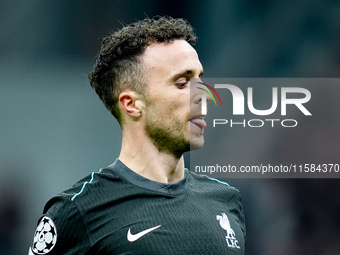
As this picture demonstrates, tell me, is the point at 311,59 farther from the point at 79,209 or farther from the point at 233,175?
the point at 79,209

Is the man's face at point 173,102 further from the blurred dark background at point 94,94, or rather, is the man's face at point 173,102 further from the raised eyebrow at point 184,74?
the blurred dark background at point 94,94

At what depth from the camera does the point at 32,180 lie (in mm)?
5148

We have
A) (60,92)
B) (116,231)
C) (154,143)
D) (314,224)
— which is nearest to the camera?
(116,231)

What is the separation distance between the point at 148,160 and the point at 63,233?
0.51 meters

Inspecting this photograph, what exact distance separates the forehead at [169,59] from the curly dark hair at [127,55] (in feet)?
0.11

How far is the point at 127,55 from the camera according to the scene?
2.53m

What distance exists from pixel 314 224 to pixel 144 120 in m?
3.22

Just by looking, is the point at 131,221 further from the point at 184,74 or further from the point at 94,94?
the point at 94,94

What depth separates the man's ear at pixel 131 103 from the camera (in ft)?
8.03

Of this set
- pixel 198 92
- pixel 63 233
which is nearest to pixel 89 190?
pixel 63 233

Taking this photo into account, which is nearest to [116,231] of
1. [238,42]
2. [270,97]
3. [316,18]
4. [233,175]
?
[233,175]

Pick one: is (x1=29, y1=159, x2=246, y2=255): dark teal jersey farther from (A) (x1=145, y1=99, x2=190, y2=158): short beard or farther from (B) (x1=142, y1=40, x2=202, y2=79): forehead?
(B) (x1=142, y1=40, x2=202, y2=79): forehead

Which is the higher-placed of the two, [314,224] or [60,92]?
[60,92]

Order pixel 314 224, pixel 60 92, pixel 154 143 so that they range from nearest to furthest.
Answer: pixel 154 143 < pixel 314 224 < pixel 60 92
